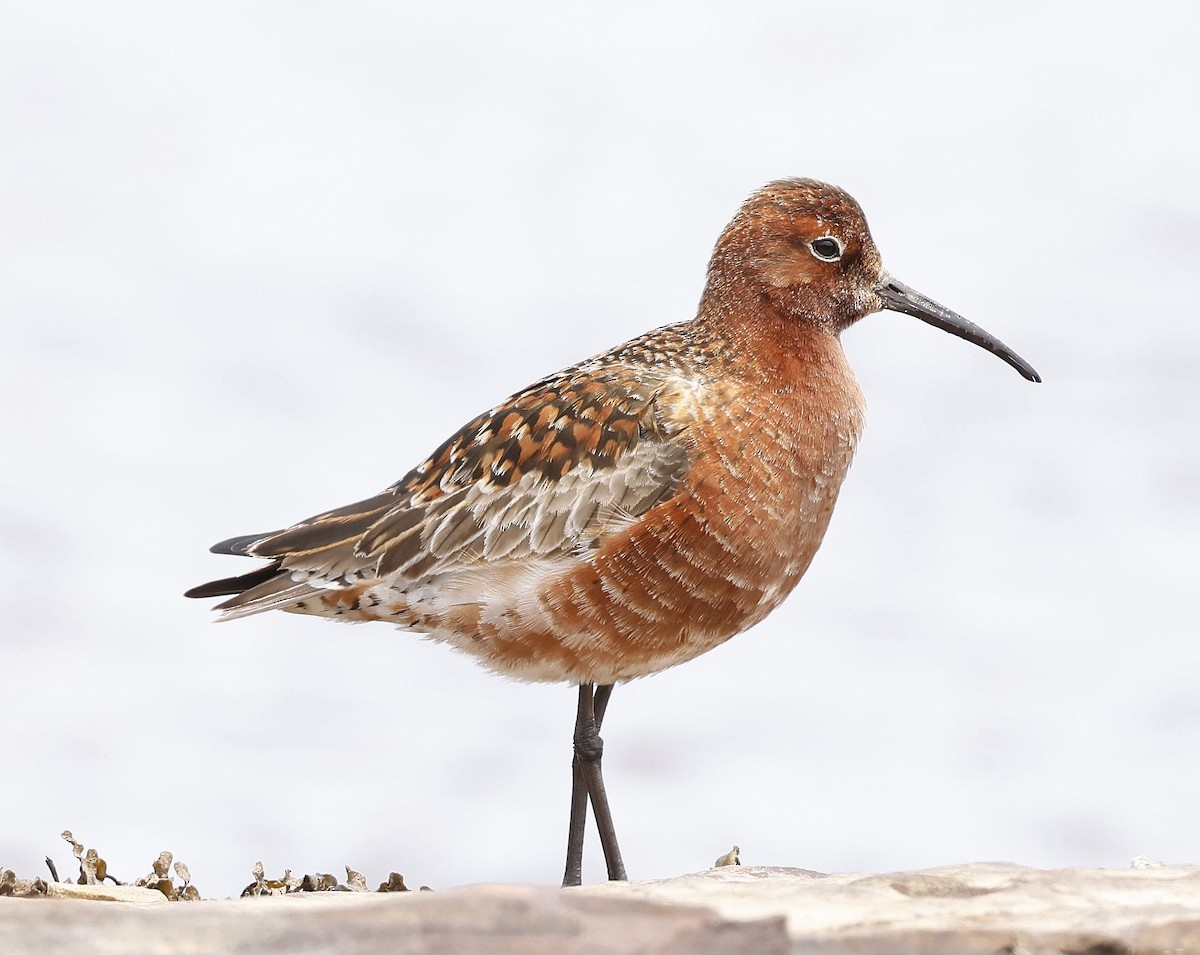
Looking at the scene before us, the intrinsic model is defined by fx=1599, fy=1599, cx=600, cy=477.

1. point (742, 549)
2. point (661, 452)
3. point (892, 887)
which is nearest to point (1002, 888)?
point (892, 887)

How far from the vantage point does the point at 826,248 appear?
24.0 ft

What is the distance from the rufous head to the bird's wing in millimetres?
704

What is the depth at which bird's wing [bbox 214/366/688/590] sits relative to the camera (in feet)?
22.2

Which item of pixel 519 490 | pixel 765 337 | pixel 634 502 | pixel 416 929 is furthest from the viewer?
pixel 765 337

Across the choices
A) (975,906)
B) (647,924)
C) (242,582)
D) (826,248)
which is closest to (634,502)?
(826,248)

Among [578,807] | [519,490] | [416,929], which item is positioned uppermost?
[519,490]

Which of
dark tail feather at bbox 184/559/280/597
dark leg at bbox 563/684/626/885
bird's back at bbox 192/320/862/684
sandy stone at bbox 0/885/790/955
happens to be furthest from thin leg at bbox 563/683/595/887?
sandy stone at bbox 0/885/790/955

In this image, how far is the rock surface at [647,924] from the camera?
3943 millimetres

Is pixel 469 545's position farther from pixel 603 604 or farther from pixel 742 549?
pixel 742 549

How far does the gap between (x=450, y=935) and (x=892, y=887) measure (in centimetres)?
142

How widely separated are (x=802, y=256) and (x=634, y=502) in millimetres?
1493

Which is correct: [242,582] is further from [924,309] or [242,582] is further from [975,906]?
[975,906]

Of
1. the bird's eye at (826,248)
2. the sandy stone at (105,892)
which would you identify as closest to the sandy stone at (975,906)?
the sandy stone at (105,892)

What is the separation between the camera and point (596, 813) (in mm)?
7082
